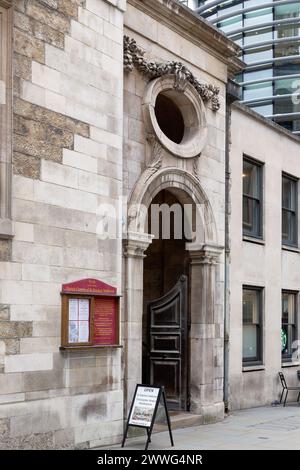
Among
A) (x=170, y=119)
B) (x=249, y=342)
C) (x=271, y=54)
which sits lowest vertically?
(x=249, y=342)

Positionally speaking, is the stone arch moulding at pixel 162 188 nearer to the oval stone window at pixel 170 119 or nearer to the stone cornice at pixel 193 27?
the oval stone window at pixel 170 119

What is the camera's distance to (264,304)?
1789 cm

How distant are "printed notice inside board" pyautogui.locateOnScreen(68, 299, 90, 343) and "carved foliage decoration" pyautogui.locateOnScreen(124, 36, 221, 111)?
4.28m

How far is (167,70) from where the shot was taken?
1330 centimetres

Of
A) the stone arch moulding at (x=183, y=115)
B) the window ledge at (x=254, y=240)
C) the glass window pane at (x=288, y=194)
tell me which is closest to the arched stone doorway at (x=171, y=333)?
the stone arch moulding at (x=183, y=115)

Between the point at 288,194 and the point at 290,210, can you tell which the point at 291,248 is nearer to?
the point at 290,210

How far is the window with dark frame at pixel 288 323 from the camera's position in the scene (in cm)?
1906

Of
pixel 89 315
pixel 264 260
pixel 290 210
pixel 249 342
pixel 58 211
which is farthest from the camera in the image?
pixel 290 210

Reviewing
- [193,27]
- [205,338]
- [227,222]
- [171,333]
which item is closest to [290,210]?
[227,222]

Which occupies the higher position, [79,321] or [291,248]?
[291,248]

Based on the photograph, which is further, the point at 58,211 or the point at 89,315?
the point at 89,315

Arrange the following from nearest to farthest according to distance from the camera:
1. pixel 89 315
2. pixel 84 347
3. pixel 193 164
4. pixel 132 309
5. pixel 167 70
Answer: pixel 84 347, pixel 89 315, pixel 132 309, pixel 167 70, pixel 193 164

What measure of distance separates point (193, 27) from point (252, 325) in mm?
7424

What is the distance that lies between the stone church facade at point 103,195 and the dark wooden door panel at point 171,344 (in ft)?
0.09
